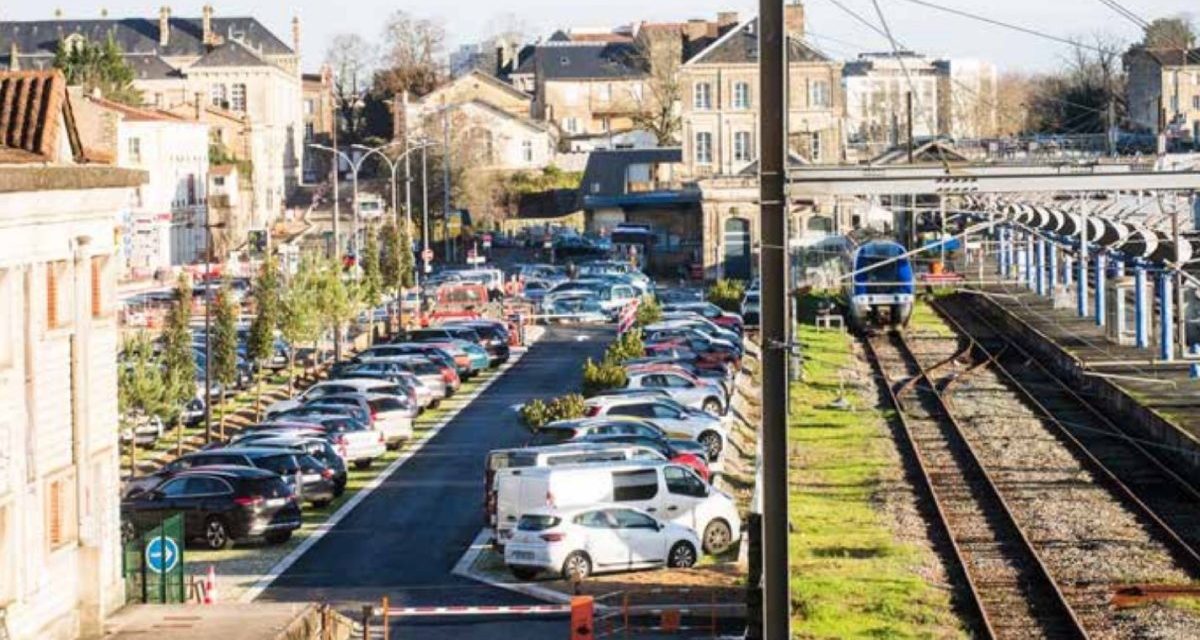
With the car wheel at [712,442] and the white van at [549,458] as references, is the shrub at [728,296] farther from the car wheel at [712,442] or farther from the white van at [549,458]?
the white van at [549,458]

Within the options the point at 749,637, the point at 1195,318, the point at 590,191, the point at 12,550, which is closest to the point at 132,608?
the point at 12,550

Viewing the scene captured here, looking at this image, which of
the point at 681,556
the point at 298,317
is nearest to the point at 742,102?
the point at 298,317

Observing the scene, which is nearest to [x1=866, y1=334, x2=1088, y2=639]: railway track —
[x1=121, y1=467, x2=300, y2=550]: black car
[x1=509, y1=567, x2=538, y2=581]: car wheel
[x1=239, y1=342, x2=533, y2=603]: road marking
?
[x1=509, y1=567, x2=538, y2=581]: car wheel

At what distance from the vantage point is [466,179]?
11244 centimetres

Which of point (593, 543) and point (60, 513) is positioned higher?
point (60, 513)

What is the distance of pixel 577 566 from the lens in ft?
94.1

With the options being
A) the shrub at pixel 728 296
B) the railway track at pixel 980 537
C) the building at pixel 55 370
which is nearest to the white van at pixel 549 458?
the railway track at pixel 980 537

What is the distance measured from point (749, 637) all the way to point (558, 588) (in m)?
6.59

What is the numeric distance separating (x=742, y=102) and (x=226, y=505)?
7859 centimetres

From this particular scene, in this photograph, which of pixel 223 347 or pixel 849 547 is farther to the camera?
pixel 223 347

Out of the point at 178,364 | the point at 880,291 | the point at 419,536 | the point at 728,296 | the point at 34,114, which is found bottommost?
the point at 419,536

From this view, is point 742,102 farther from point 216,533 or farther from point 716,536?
point 716,536

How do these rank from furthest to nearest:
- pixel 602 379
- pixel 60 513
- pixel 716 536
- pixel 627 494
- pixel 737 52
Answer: pixel 737 52
pixel 602 379
pixel 716 536
pixel 627 494
pixel 60 513

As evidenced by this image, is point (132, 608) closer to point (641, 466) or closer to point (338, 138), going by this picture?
point (641, 466)
